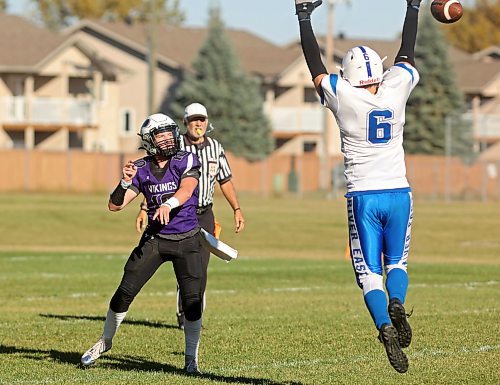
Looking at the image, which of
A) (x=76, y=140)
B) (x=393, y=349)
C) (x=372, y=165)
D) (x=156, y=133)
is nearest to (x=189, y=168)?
(x=156, y=133)

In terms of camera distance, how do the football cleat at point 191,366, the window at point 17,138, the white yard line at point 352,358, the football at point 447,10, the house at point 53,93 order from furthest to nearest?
1. the window at point 17,138
2. the house at point 53,93
3. the white yard line at point 352,358
4. the football cleat at point 191,366
5. the football at point 447,10

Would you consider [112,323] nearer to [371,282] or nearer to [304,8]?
[371,282]

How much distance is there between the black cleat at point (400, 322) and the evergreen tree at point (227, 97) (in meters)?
53.0

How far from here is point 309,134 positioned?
67.1 m

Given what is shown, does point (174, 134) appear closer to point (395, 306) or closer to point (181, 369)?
point (181, 369)

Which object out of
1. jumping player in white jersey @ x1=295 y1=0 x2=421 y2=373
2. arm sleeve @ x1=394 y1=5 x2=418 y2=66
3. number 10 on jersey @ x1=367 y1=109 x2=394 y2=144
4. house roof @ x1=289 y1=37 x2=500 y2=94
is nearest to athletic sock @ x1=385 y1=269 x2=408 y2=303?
jumping player in white jersey @ x1=295 y1=0 x2=421 y2=373

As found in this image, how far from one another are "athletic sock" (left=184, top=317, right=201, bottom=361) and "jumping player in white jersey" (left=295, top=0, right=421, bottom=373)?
161 centimetres

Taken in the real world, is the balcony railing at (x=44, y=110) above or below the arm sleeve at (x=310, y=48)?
above

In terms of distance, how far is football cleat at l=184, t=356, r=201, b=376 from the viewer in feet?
28.5

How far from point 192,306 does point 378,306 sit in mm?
1745

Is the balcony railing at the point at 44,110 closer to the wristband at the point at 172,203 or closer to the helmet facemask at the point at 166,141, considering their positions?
the helmet facemask at the point at 166,141

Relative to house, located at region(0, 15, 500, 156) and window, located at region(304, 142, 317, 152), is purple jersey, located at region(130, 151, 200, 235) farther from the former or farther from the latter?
window, located at region(304, 142, 317, 152)

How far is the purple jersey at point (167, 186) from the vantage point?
888 centimetres

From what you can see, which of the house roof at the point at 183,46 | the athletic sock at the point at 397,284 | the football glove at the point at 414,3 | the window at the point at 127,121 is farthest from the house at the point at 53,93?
the athletic sock at the point at 397,284
